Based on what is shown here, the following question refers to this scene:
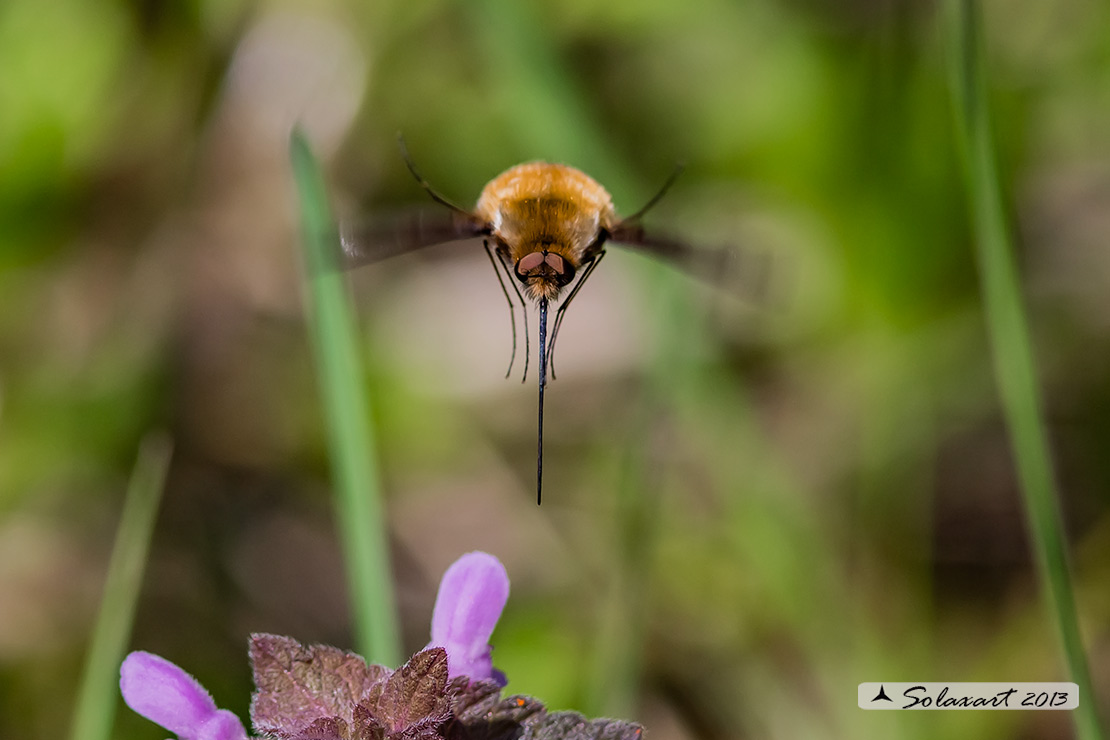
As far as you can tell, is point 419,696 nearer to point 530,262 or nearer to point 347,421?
point 530,262

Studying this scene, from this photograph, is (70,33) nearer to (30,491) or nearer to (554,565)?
(30,491)

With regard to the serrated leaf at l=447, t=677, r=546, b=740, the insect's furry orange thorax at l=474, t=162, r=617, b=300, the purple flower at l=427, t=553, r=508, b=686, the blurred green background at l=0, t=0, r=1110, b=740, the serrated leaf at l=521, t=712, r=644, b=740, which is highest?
the blurred green background at l=0, t=0, r=1110, b=740

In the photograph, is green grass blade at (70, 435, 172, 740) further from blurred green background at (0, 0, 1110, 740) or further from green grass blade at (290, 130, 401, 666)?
blurred green background at (0, 0, 1110, 740)

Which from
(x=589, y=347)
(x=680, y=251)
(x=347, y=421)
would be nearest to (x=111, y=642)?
(x=347, y=421)

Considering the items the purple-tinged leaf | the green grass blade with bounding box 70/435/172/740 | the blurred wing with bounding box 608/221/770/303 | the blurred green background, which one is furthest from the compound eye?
the blurred green background

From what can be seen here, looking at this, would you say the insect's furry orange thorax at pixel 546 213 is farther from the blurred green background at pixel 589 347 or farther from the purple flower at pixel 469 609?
the blurred green background at pixel 589 347

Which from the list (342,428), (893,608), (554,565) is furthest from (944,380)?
(342,428)
